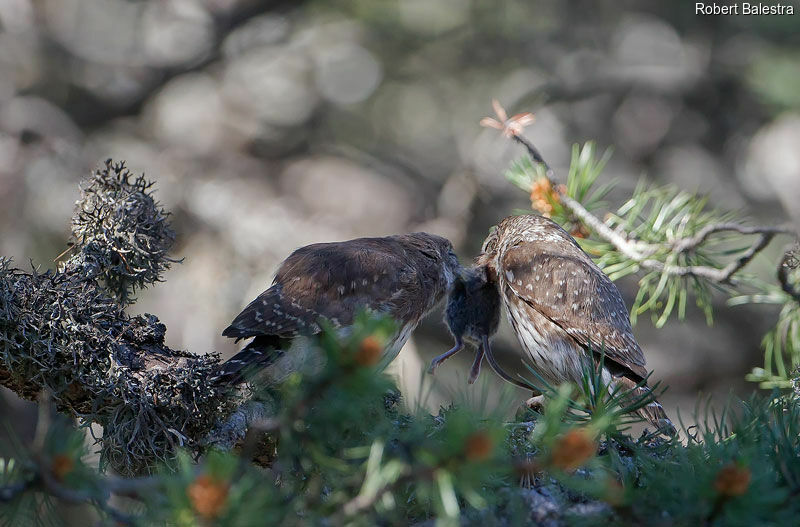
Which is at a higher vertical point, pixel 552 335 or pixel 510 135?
pixel 510 135

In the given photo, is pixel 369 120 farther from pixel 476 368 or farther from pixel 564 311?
pixel 564 311

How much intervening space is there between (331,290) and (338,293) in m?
0.03

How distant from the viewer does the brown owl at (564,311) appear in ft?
12.0

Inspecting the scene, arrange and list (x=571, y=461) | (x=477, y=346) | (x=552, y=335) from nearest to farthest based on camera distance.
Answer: (x=571, y=461) < (x=552, y=335) < (x=477, y=346)

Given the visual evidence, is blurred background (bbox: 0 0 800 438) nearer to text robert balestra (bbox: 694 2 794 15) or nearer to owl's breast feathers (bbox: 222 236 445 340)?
text robert balestra (bbox: 694 2 794 15)

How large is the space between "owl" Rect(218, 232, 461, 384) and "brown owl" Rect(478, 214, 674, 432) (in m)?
0.44

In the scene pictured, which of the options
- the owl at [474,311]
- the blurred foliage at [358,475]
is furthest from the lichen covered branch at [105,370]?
the owl at [474,311]

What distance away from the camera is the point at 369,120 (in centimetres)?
1040

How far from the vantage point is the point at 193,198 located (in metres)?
8.02

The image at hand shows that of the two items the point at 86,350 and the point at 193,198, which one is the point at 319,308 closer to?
the point at 86,350

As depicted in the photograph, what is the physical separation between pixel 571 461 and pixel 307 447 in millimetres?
487

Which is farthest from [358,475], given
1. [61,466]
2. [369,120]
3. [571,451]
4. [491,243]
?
[369,120]

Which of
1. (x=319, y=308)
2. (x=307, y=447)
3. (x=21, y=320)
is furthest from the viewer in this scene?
(x=319, y=308)

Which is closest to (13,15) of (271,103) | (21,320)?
(271,103)
